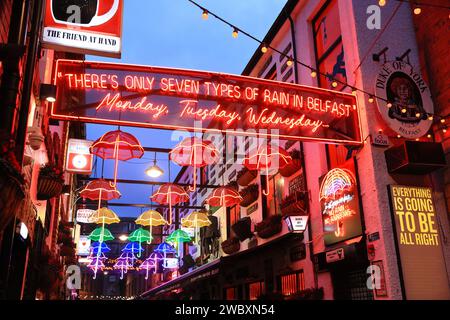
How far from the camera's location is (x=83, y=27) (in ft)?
24.6

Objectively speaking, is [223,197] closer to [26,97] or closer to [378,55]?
[378,55]

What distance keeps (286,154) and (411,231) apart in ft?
16.6

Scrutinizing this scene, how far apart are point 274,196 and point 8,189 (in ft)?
44.8

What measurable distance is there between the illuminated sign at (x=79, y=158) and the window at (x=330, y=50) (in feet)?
26.5

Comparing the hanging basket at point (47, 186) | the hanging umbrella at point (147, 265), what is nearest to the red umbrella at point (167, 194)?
the hanging basket at point (47, 186)

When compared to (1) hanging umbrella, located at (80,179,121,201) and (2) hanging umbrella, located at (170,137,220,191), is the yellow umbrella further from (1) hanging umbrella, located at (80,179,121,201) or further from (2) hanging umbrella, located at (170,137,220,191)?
(2) hanging umbrella, located at (170,137,220,191)

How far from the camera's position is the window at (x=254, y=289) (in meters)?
16.6

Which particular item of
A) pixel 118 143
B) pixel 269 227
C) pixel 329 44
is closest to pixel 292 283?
pixel 269 227

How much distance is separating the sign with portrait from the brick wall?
397 mm

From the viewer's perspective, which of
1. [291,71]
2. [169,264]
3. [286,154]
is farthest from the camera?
[169,264]

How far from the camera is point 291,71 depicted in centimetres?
1527

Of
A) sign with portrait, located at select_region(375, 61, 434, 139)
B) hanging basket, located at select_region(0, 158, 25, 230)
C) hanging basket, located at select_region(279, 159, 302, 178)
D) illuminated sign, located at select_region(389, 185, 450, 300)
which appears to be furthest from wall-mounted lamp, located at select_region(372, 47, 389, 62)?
hanging basket, located at select_region(0, 158, 25, 230)
